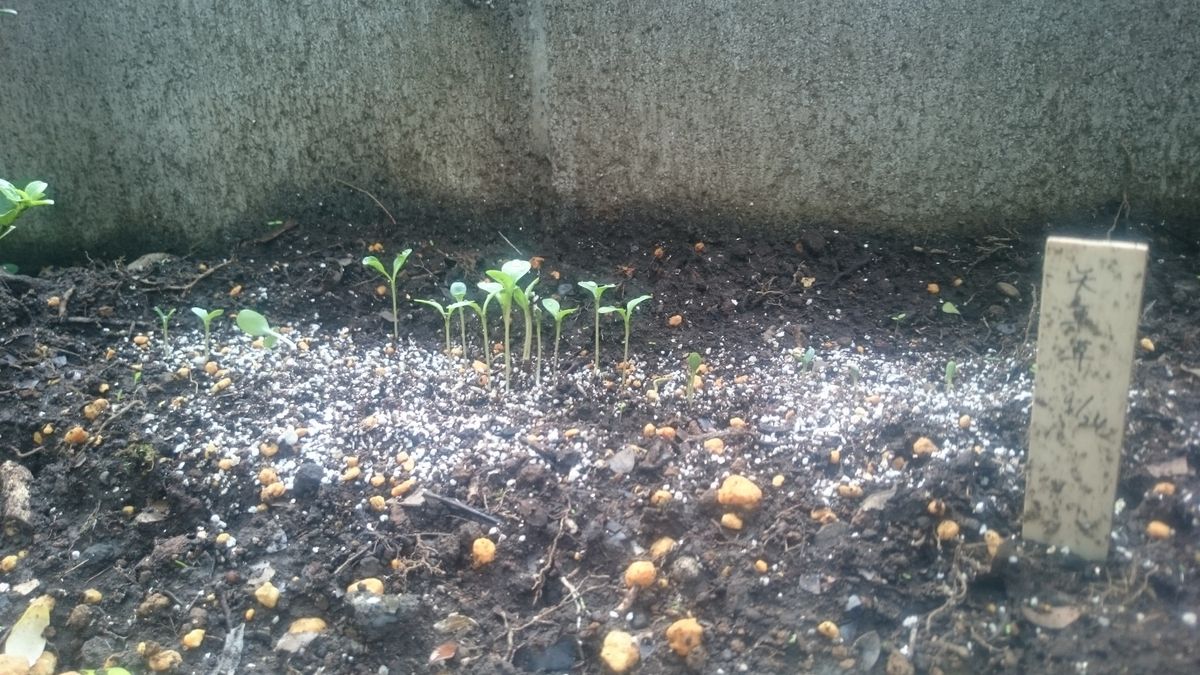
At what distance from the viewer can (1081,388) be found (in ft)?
3.73

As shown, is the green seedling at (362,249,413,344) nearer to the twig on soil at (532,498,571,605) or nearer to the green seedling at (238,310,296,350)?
the green seedling at (238,310,296,350)

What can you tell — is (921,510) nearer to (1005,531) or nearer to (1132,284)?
(1005,531)

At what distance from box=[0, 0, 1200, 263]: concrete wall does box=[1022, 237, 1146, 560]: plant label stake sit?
1.00 m

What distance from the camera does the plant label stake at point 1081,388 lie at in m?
1.08

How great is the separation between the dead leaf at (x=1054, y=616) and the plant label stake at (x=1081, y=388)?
9 cm

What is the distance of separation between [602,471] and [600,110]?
101cm

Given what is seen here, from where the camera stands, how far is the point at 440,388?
183cm

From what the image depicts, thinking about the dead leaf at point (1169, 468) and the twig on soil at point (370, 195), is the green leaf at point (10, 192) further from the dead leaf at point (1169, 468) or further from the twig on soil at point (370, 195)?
the dead leaf at point (1169, 468)

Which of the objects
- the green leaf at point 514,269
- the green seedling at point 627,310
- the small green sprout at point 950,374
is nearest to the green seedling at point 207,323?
the green leaf at point 514,269

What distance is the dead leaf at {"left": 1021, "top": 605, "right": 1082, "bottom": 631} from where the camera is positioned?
1157 millimetres

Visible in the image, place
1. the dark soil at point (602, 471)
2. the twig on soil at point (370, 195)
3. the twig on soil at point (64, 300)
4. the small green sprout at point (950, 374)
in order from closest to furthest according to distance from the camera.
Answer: the dark soil at point (602, 471), the small green sprout at point (950, 374), the twig on soil at point (64, 300), the twig on soil at point (370, 195)

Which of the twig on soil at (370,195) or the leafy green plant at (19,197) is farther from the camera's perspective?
the twig on soil at (370,195)

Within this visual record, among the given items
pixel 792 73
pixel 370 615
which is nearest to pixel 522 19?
pixel 792 73

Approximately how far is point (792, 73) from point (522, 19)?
67cm
